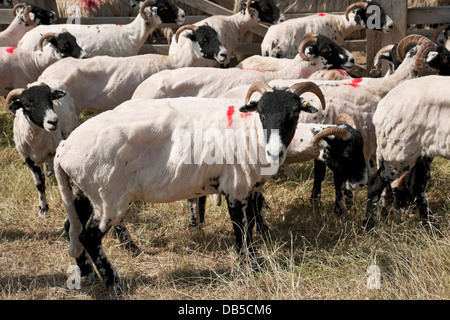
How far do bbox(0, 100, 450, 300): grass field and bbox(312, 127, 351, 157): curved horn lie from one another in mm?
876

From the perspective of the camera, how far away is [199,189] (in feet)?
16.9

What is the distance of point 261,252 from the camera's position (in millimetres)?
5422

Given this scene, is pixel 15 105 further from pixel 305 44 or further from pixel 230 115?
pixel 305 44

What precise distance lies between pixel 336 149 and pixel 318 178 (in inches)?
39.3

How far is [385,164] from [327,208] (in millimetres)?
1026

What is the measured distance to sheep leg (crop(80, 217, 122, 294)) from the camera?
4965mm

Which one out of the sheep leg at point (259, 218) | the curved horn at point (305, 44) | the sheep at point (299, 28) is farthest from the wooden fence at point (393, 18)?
the sheep leg at point (259, 218)

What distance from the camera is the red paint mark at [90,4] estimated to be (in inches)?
450

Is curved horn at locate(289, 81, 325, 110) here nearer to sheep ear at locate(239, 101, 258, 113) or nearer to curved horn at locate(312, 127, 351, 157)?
sheep ear at locate(239, 101, 258, 113)

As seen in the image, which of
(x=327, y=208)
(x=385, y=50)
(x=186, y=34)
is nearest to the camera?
(x=327, y=208)

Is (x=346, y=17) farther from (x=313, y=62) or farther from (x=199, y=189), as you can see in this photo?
(x=199, y=189)

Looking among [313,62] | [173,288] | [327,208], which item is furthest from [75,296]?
[313,62]

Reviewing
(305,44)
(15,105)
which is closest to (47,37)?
(15,105)

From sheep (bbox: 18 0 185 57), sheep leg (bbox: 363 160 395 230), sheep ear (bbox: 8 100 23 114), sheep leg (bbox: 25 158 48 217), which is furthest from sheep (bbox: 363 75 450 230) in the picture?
sheep (bbox: 18 0 185 57)
